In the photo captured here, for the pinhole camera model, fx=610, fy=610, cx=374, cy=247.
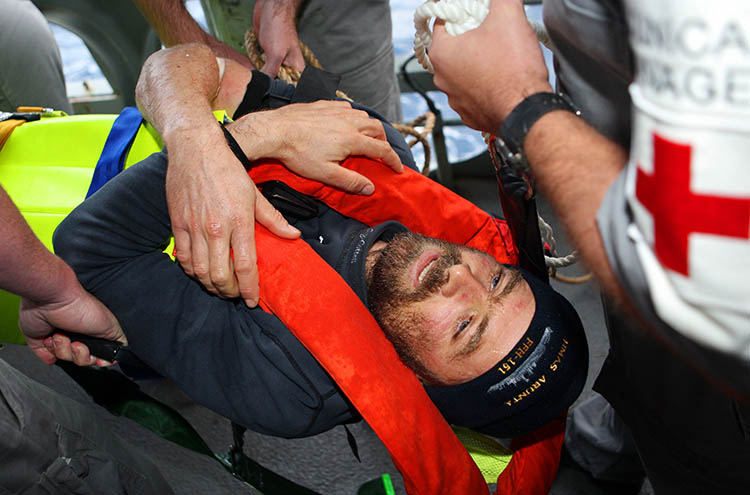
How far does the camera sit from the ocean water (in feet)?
9.62

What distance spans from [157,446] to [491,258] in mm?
1243

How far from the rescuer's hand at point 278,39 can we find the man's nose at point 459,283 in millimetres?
749

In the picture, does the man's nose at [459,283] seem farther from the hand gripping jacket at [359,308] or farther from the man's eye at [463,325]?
the hand gripping jacket at [359,308]

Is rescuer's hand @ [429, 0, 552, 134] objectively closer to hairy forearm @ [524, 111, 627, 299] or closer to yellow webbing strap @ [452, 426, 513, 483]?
hairy forearm @ [524, 111, 627, 299]

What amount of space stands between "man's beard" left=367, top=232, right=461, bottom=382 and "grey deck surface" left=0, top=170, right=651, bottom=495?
0.64 m

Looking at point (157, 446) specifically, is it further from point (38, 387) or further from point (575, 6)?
point (575, 6)

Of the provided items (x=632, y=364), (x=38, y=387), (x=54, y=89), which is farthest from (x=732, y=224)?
(x=54, y=89)

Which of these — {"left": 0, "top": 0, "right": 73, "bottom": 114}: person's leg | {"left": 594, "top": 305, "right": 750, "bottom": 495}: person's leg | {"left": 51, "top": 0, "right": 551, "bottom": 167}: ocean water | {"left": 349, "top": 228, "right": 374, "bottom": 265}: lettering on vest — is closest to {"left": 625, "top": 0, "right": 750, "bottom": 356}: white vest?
{"left": 594, "top": 305, "right": 750, "bottom": 495}: person's leg

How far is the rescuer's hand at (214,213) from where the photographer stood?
113cm

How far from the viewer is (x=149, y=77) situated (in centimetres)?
139

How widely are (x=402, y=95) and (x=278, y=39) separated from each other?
1589 mm

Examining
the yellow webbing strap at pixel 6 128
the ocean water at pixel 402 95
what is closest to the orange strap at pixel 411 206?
the yellow webbing strap at pixel 6 128

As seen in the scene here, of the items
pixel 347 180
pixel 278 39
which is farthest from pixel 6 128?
pixel 347 180

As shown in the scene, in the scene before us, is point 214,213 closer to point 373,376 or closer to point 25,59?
point 373,376
